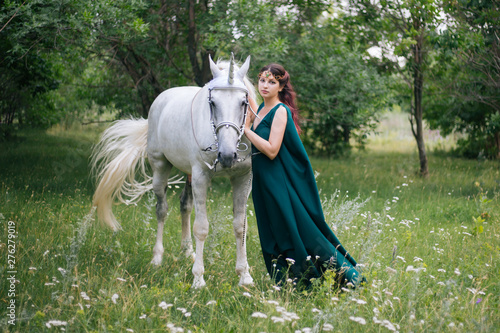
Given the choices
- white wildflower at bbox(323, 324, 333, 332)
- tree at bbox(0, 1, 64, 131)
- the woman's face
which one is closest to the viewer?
white wildflower at bbox(323, 324, 333, 332)

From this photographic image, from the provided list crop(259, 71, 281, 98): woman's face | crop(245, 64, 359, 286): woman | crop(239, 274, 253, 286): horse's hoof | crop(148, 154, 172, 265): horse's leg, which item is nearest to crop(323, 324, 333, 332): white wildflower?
crop(245, 64, 359, 286): woman

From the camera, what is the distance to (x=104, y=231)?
5441mm

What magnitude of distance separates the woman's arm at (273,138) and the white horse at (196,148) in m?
0.10

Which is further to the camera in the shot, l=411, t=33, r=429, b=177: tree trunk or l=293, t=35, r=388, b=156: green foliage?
l=411, t=33, r=429, b=177: tree trunk

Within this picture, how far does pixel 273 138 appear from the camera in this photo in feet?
12.3

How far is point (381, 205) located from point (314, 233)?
413 cm

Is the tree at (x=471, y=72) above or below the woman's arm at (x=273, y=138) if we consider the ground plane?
above

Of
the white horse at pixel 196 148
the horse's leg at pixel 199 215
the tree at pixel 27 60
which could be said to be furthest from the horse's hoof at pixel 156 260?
the tree at pixel 27 60

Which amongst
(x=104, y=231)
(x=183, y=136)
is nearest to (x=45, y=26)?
(x=104, y=231)

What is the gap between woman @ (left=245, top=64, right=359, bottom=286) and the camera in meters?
3.80

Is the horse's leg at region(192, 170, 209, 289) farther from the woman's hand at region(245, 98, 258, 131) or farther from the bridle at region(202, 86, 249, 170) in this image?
the woman's hand at region(245, 98, 258, 131)

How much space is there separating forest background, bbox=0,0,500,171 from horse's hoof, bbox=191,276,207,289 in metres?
2.70

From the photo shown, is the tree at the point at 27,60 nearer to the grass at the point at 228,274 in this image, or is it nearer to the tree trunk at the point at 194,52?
the grass at the point at 228,274

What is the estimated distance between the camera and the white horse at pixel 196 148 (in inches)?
141
